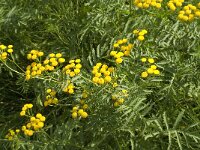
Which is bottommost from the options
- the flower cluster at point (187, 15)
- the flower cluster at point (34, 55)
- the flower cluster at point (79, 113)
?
the flower cluster at point (79, 113)

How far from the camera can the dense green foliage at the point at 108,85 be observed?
3.09 metres

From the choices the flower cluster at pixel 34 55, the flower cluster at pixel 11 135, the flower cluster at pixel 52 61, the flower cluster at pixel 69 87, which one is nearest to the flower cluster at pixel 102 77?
the flower cluster at pixel 69 87

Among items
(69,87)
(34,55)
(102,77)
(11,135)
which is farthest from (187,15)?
(11,135)

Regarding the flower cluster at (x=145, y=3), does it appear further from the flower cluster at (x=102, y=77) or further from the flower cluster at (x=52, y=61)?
the flower cluster at (x=52, y=61)

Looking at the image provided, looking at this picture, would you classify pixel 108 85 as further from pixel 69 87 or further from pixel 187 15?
pixel 187 15

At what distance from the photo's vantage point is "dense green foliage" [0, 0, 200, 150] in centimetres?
309

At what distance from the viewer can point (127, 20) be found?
3965mm

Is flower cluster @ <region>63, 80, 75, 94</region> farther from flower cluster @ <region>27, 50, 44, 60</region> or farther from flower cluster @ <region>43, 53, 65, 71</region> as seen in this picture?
flower cluster @ <region>27, 50, 44, 60</region>

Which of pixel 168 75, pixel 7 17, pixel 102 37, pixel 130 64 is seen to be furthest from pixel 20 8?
pixel 168 75

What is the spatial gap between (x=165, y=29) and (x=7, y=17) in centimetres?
178

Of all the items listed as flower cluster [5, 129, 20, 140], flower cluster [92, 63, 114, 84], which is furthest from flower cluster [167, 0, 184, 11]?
flower cluster [5, 129, 20, 140]

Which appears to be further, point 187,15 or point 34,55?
point 34,55

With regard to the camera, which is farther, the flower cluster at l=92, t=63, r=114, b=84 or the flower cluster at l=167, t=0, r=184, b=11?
the flower cluster at l=167, t=0, r=184, b=11

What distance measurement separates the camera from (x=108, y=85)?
295 cm
